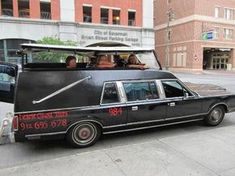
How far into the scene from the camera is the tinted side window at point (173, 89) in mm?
5645

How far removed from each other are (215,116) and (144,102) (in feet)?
7.52

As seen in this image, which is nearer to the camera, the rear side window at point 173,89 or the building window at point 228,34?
→ the rear side window at point 173,89

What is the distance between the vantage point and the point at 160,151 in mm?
4621

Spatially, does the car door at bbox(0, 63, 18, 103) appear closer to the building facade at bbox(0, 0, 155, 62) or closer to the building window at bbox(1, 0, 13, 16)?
the building facade at bbox(0, 0, 155, 62)

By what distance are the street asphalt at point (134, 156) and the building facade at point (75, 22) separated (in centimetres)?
1940

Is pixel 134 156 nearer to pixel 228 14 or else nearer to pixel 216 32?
pixel 216 32

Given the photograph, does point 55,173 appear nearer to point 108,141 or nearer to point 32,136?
point 32,136

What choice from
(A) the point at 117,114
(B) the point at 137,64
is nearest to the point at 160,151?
(A) the point at 117,114

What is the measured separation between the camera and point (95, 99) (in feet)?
15.9

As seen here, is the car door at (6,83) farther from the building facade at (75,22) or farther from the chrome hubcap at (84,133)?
the building facade at (75,22)

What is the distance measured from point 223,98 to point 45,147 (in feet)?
15.2

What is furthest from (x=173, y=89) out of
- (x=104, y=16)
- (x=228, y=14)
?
(x=228, y=14)

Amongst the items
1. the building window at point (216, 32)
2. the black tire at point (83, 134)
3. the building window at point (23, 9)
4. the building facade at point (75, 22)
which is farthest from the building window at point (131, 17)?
the black tire at point (83, 134)

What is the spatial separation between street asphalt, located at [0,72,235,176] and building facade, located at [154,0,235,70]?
3253 cm
